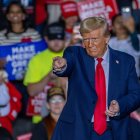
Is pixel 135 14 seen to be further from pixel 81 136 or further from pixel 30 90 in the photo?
pixel 81 136

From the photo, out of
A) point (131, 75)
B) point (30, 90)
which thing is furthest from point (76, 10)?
point (131, 75)

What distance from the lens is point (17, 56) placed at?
6887 mm

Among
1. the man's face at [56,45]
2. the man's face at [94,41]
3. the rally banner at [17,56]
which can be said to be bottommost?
the rally banner at [17,56]

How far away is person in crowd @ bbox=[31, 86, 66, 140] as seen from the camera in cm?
591

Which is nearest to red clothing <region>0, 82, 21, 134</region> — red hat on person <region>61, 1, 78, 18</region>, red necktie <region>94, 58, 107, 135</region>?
red hat on person <region>61, 1, 78, 18</region>

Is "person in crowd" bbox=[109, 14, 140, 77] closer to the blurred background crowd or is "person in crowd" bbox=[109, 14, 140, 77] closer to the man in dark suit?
the blurred background crowd

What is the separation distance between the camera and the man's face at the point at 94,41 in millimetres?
4035

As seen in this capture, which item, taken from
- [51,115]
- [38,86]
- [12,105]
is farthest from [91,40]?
[12,105]

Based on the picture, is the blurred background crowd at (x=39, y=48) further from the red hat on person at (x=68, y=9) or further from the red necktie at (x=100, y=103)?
the red necktie at (x=100, y=103)

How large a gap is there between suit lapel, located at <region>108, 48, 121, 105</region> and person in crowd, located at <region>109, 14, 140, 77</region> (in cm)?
253

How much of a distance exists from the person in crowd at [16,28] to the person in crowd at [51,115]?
0.92m

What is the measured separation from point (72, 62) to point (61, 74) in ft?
0.45

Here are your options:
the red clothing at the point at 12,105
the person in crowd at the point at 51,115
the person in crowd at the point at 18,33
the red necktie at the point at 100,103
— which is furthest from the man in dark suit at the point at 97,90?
the person in crowd at the point at 18,33

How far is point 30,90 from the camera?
21.6 ft
